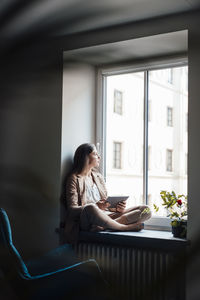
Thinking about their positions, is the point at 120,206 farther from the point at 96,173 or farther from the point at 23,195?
the point at 23,195

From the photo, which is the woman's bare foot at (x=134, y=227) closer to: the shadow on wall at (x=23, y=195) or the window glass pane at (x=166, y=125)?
the window glass pane at (x=166, y=125)

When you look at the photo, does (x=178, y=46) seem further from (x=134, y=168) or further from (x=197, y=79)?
(x=134, y=168)

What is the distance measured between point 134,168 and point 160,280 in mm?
948

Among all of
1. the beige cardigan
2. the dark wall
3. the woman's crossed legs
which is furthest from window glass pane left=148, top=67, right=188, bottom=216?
the beige cardigan

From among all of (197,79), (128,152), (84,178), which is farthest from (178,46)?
(84,178)

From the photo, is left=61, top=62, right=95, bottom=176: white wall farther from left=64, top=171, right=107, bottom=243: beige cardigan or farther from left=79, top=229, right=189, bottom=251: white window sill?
left=79, top=229, right=189, bottom=251: white window sill

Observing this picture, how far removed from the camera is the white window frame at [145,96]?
1.02 m

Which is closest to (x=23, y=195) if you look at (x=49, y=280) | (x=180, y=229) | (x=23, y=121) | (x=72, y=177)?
(x=23, y=121)

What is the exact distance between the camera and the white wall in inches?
41.6

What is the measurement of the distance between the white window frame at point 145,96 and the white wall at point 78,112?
2 cm

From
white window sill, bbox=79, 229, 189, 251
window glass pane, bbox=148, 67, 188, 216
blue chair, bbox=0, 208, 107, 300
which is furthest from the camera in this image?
white window sill, bbox=79, 229, 189, 251

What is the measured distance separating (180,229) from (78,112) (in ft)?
1.53

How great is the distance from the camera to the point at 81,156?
3.35 feet

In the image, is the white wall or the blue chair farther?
the white wall
